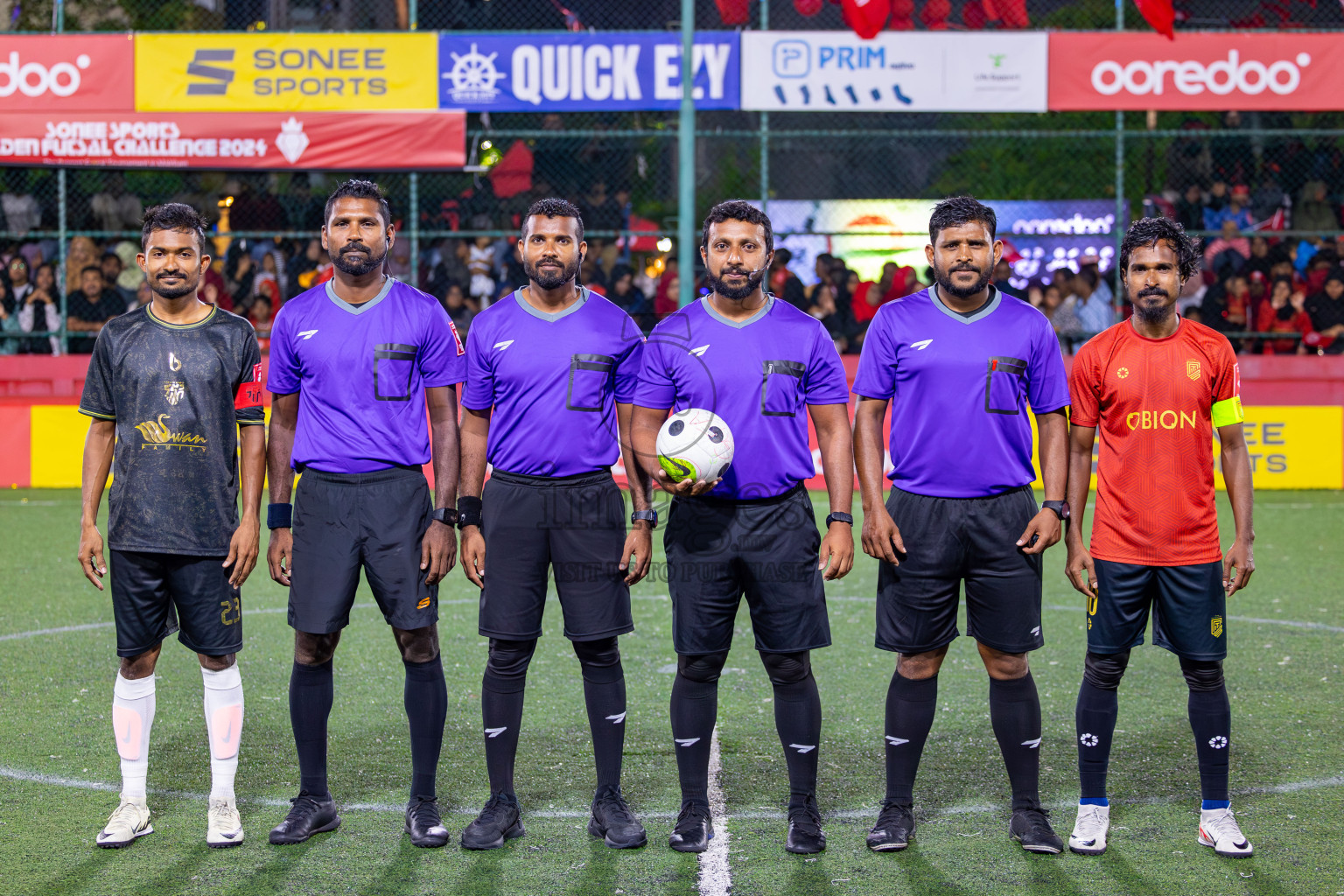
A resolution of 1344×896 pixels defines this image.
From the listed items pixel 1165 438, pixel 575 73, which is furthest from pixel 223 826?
pixel 575 73

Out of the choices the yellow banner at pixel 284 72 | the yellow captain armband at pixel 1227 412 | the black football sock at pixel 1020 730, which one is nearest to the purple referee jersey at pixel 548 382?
the black football sock at pixel 1020 730

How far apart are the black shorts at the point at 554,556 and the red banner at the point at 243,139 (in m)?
10.8

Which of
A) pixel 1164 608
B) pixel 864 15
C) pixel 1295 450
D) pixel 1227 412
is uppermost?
pixel 864 15

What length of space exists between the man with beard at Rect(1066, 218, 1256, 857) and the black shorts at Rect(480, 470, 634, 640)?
1609mm

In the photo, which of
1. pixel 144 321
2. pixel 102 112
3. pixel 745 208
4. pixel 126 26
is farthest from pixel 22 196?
pixel 745 208

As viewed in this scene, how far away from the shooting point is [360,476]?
4.69m

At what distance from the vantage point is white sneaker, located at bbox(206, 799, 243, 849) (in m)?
4.62

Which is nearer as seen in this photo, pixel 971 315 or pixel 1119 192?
pixel 971 315

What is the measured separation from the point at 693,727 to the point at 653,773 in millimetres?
890

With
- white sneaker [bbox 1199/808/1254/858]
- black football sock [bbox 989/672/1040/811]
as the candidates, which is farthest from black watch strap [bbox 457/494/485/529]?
white sneaker [bbox 1199/808/1254/858]

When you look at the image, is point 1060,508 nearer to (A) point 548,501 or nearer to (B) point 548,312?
(A) point 548,501

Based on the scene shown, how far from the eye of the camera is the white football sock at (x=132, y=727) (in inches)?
187

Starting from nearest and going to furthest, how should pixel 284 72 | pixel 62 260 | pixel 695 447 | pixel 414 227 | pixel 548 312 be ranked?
pixel 695 447
pixel 548 312
pixel 284 72
pixel 414 227
pixel 62 260

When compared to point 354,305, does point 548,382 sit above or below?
below
